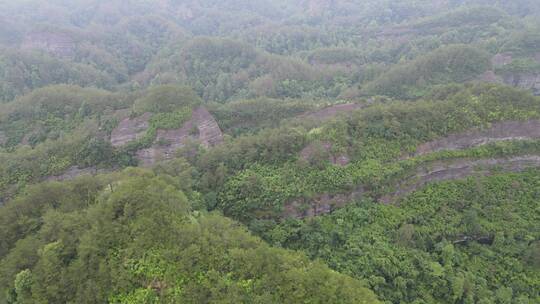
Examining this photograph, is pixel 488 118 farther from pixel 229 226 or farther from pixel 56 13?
pixel 56 13

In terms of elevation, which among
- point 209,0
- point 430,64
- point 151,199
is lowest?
point 209,0

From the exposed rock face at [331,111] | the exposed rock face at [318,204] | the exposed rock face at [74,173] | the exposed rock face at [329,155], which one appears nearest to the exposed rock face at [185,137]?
the exposed rock face at [74,173]

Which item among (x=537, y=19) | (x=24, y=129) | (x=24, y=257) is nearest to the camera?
(x=24, y=257)

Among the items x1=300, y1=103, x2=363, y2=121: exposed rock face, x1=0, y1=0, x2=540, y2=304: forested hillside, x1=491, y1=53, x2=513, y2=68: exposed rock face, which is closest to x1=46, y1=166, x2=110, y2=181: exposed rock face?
x1=0, y1=0, x2=540, y2=304: forested hillside

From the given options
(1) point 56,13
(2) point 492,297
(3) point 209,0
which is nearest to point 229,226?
(2) point 492,297

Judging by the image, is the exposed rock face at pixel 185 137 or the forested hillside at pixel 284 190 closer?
the forested hillside at pixel 284 190

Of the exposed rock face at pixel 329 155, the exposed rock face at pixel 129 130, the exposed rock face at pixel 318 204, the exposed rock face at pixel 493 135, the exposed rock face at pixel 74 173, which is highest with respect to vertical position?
the exposed rock face at pixel 493 135

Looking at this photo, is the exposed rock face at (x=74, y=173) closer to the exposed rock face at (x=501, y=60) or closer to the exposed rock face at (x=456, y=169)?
the exposed rock face at (x=456, y=169)
